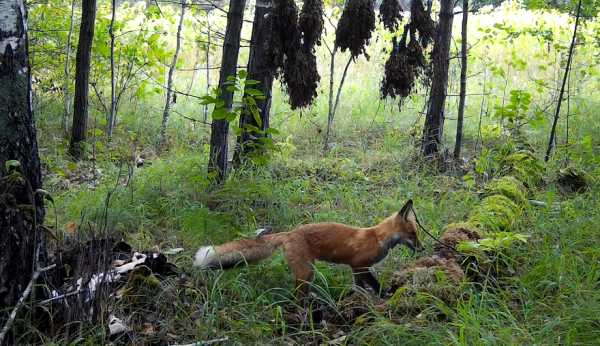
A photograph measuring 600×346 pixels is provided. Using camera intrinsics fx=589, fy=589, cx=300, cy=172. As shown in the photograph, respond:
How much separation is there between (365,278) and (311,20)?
3.95 m

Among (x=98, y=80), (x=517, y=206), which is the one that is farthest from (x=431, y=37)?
(x=98, y=80)

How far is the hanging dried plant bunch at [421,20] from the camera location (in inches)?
339

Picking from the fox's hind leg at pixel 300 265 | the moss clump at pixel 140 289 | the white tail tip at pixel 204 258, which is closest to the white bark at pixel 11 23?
the moss clump at pixel 140 289

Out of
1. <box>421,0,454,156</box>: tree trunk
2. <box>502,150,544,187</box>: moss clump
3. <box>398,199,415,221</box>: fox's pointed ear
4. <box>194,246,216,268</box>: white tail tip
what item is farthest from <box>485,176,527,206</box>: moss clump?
<box>194,246,216,268</box>: white tail tip

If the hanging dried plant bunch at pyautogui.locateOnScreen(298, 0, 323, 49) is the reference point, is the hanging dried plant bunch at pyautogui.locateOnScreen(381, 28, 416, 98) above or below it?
below

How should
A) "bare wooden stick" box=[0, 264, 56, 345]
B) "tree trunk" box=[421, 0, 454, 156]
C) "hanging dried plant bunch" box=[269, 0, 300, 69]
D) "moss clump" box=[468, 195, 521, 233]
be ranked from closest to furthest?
"bare wooden stick" box=[0, 264, 56, 345], "moss clump" box=[468, 195, 521, 233], "hanging dried plant bunch" box=[269, 0, 300, 69], "tree trunk" box=[421, 0, 454, 156]

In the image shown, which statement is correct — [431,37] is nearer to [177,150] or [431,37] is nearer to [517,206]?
[517,206]

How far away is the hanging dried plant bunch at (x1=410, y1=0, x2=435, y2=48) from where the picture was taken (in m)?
8.62

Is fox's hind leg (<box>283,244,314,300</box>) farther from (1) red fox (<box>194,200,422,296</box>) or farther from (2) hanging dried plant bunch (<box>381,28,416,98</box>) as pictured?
(2) hanging dried plant bunch (<box>381,28,416,98</box>)

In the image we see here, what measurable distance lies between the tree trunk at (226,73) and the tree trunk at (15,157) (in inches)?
140

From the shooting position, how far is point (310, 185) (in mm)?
8602

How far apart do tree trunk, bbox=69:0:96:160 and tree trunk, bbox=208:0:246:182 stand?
12.3 ft

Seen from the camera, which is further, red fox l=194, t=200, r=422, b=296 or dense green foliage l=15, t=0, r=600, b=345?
red fox l=194, t=200, r=422, b=296

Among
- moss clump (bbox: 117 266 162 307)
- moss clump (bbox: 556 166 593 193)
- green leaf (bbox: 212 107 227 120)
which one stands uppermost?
green leaf (bbox: 212 107 227 120)
